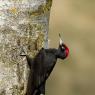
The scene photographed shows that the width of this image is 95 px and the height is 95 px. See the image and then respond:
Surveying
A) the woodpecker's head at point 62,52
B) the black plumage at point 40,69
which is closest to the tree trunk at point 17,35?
the black plumage at point 40,69

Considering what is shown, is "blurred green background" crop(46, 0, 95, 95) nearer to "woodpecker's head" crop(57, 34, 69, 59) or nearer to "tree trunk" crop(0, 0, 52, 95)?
"woodpecker's head" crop(57, 34, 69, 59)

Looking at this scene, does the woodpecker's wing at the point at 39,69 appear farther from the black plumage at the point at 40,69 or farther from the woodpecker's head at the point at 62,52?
the woodpecker's head at the point at 62,52

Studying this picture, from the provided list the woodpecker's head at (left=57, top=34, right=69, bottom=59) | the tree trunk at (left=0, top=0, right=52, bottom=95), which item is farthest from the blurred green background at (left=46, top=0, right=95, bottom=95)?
the tree trunk at (left=0, top=0, right=52, bottom=95)

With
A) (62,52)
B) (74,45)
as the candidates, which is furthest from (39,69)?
(74,45)

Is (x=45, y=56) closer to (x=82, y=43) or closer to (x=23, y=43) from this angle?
(x=23, y=43)

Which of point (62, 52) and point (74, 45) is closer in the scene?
point (62, 52)

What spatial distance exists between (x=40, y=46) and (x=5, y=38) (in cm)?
28

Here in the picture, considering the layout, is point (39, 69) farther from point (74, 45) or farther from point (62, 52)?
point (74, 45)

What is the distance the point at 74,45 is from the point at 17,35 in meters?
8.02

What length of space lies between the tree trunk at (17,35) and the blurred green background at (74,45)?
6.33m

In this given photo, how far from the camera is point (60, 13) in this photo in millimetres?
11992

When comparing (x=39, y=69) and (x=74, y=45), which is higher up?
Answer: (x=39, y=69)

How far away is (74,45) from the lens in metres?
11.5

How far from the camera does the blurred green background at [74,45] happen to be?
420 inches
